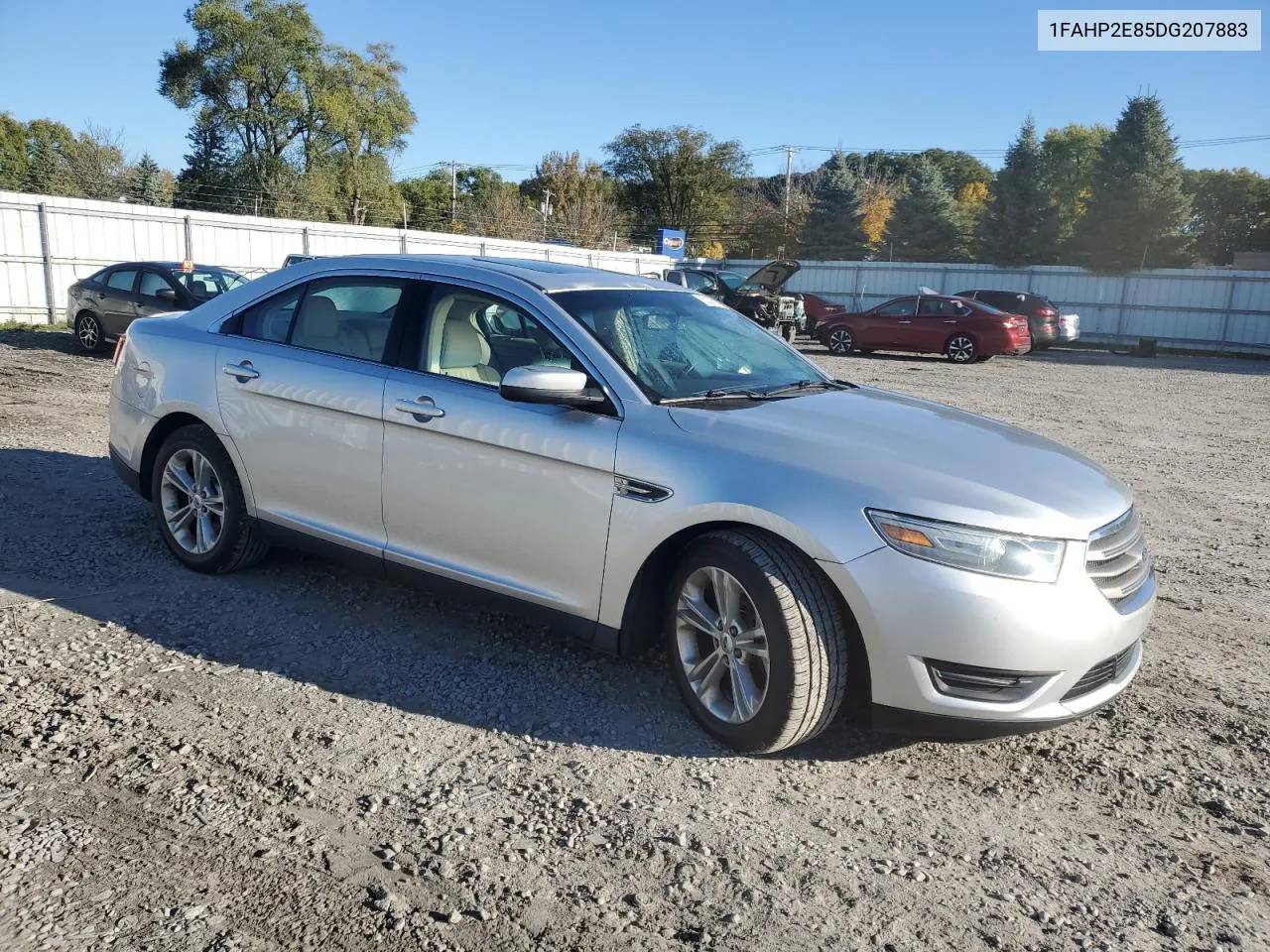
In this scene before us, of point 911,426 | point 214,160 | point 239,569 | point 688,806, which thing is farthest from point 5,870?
point 214,160

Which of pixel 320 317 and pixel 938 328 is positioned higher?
pixel 320 317

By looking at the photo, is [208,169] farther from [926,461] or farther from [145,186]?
[926,461]

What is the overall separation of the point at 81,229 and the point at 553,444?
21290mm

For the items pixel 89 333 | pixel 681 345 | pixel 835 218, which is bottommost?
pixel 89 333

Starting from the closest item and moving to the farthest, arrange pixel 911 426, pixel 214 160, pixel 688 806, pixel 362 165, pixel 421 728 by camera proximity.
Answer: pixel 688 806 → pixel 421 728 → pixel 911 426 → pixel 214 160 → pixel 362 165

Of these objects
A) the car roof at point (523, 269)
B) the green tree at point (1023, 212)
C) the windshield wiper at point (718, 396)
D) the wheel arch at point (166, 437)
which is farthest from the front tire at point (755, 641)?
the green tree at point (1023, 212)

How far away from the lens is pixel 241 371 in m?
4.74

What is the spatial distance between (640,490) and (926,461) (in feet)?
3.28

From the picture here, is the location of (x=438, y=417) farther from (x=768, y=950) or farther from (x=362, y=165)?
(x=362, y=165)

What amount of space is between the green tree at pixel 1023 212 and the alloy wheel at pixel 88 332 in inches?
1488

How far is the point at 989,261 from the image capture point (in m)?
44.7

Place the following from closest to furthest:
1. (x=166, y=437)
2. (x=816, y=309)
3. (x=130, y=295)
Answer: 1. (x=166, y=437)
2. (x=130, y=295)
3. (x=816, y=309)

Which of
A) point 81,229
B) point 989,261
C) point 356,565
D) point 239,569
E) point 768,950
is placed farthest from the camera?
point 989,261

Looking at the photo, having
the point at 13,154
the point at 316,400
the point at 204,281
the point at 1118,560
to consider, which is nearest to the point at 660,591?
the point at 1118,560
